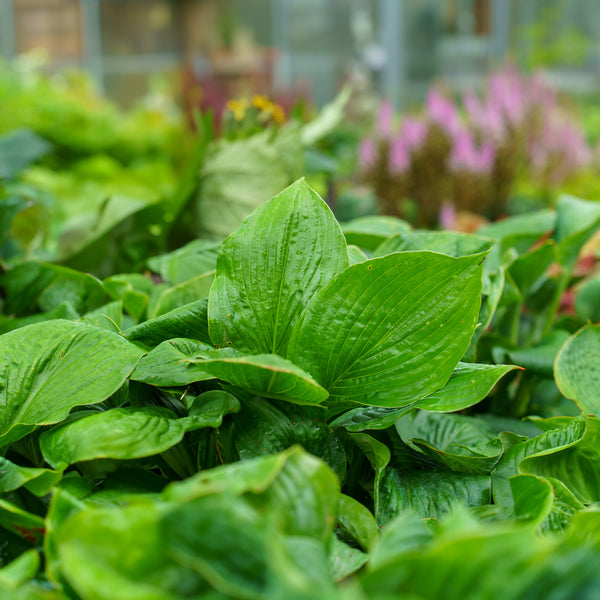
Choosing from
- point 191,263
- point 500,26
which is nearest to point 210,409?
point 191,263

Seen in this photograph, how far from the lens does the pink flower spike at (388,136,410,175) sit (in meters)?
1.99

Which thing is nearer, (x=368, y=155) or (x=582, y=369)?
(x=582, y=369)

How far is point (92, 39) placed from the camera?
6270mm

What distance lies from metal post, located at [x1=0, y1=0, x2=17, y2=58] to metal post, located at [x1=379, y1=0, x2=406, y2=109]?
123 inches

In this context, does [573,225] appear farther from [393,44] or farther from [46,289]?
[393,44]

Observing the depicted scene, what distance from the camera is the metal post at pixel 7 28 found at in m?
5.87

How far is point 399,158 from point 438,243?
4.92 ft

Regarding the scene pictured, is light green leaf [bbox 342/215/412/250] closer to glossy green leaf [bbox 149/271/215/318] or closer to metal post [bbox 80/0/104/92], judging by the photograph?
glossy green leaf [bbox 149/271/215/318]

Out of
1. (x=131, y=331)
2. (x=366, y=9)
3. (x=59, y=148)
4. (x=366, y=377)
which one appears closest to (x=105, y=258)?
(x=131, y=331)

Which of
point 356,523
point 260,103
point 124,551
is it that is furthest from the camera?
point 260,103

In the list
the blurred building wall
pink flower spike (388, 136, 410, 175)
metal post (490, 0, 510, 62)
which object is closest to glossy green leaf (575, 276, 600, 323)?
pink flower spike (388, 136, 410, 175)

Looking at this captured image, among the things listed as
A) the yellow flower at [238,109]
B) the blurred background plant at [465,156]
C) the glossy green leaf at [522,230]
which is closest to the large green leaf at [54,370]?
the glossy green leaf at [522,230]

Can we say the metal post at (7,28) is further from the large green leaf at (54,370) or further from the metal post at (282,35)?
the large green leaf at (54,370)

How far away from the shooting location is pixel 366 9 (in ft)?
20.7
